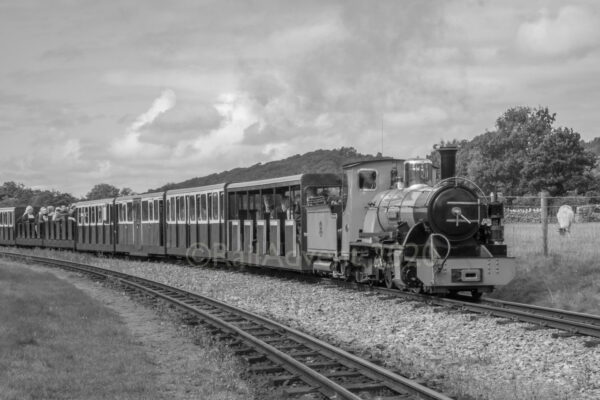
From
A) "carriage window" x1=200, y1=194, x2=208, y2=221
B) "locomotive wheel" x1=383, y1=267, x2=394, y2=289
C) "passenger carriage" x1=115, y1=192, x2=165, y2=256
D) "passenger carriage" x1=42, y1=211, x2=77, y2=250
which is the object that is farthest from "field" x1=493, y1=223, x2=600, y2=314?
"passenger carriage" x1=42, y1=211, x2=77, y2=250

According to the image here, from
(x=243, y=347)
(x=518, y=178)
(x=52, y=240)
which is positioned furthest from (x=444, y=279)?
(x=518, y=178)

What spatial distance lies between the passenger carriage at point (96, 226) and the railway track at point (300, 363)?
22.5 metres

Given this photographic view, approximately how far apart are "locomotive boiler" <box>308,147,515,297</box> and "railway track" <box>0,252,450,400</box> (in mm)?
3459

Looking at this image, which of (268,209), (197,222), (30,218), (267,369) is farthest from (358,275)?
(30,218)

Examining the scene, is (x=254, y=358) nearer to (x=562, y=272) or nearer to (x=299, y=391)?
(x=299, y=391)

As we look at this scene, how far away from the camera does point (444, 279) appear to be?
13.4 m

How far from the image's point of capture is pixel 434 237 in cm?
1381

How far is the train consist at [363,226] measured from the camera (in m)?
13.7

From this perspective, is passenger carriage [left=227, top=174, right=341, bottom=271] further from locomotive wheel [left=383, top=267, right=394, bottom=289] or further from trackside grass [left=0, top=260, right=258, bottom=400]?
trackside grass [left=0, top=260, right=258, bottom=400]

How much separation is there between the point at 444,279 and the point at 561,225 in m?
6.97

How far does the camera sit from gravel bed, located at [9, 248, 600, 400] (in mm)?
7316

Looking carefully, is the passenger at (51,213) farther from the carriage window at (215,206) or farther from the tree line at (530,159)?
the tree line at (530,159)

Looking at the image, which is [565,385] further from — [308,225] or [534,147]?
[534,147]

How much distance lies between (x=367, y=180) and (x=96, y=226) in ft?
76.3
